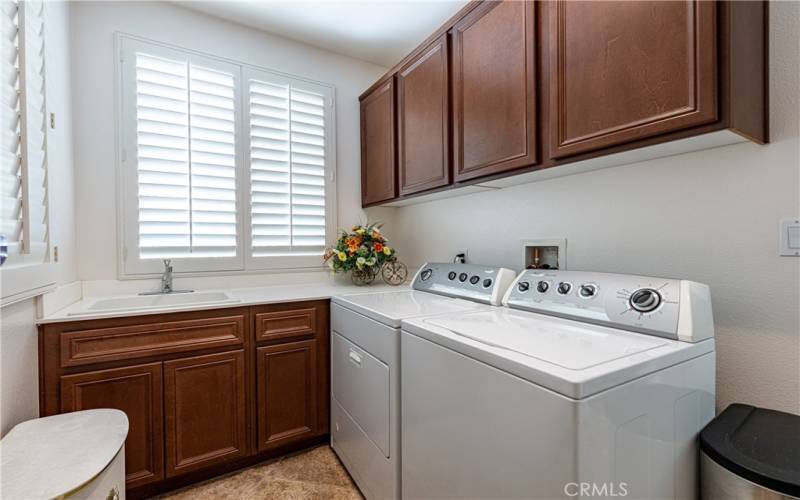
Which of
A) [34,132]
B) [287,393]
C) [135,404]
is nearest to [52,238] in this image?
[34,132]

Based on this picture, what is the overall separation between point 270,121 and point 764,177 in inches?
98.9

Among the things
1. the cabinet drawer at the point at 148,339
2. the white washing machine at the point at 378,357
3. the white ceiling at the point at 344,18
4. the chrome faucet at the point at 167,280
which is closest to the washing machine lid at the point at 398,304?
the white washing machine at the point at 378,357

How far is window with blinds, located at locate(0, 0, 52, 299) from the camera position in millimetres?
1050

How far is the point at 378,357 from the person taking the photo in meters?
1.48

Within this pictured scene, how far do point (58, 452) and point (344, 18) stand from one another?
2.48 m

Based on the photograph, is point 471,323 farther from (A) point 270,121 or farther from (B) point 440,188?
(A) point 270,121

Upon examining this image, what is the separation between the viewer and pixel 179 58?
2.12 meters

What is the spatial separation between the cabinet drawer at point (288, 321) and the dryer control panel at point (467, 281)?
640mm

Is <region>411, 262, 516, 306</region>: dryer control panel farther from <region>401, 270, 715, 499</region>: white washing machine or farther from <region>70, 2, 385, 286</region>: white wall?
<region>70, 2, 385, 286</region>: white wall

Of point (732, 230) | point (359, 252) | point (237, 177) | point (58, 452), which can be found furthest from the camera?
point (359, 252)

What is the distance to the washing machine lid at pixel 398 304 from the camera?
57.3 inches

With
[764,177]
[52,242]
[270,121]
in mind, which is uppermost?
[270,121]

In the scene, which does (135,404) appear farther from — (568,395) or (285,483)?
(568,395)

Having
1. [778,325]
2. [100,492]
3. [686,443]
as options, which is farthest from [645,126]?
[100,492]
